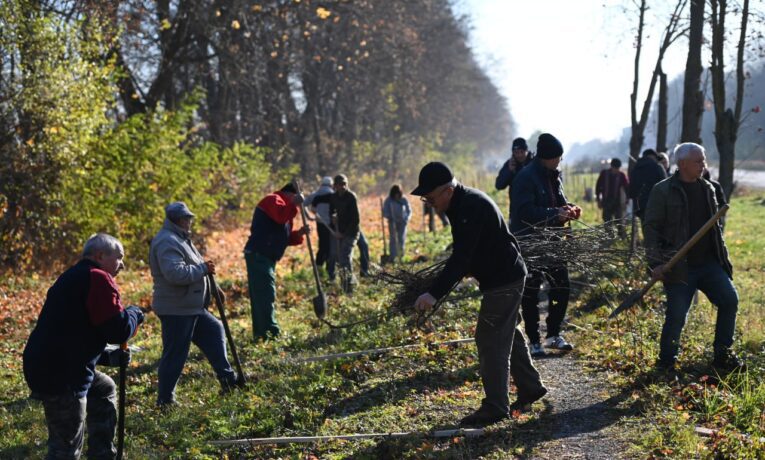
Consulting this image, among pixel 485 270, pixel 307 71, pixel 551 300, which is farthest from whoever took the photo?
pixel 307 71

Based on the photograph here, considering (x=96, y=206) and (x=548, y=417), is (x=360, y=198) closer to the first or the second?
(x=96, y=206)

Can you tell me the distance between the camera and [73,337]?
4.99 metres

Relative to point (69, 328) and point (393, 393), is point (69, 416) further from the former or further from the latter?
point (393, 393)

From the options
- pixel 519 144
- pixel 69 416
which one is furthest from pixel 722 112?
pixel 69 416

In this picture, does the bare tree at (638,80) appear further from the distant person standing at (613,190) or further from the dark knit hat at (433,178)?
the dark knit hat at (433,178)

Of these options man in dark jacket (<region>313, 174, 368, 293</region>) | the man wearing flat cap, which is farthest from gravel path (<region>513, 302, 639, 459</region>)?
man in dark jacket (<region>313, 174, 368, 293</region>)

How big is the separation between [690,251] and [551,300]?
1564 mm

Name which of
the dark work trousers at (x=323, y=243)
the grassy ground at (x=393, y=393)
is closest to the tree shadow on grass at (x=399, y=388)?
the grassy ground at (x=393, y=393)

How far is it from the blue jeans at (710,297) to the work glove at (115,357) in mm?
4407

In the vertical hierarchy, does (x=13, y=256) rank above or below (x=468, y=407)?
above

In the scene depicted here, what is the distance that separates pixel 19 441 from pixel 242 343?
11.1 feet

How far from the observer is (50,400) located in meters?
5.01

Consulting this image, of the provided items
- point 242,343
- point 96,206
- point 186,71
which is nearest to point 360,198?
point 186,71

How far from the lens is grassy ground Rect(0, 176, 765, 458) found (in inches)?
215
